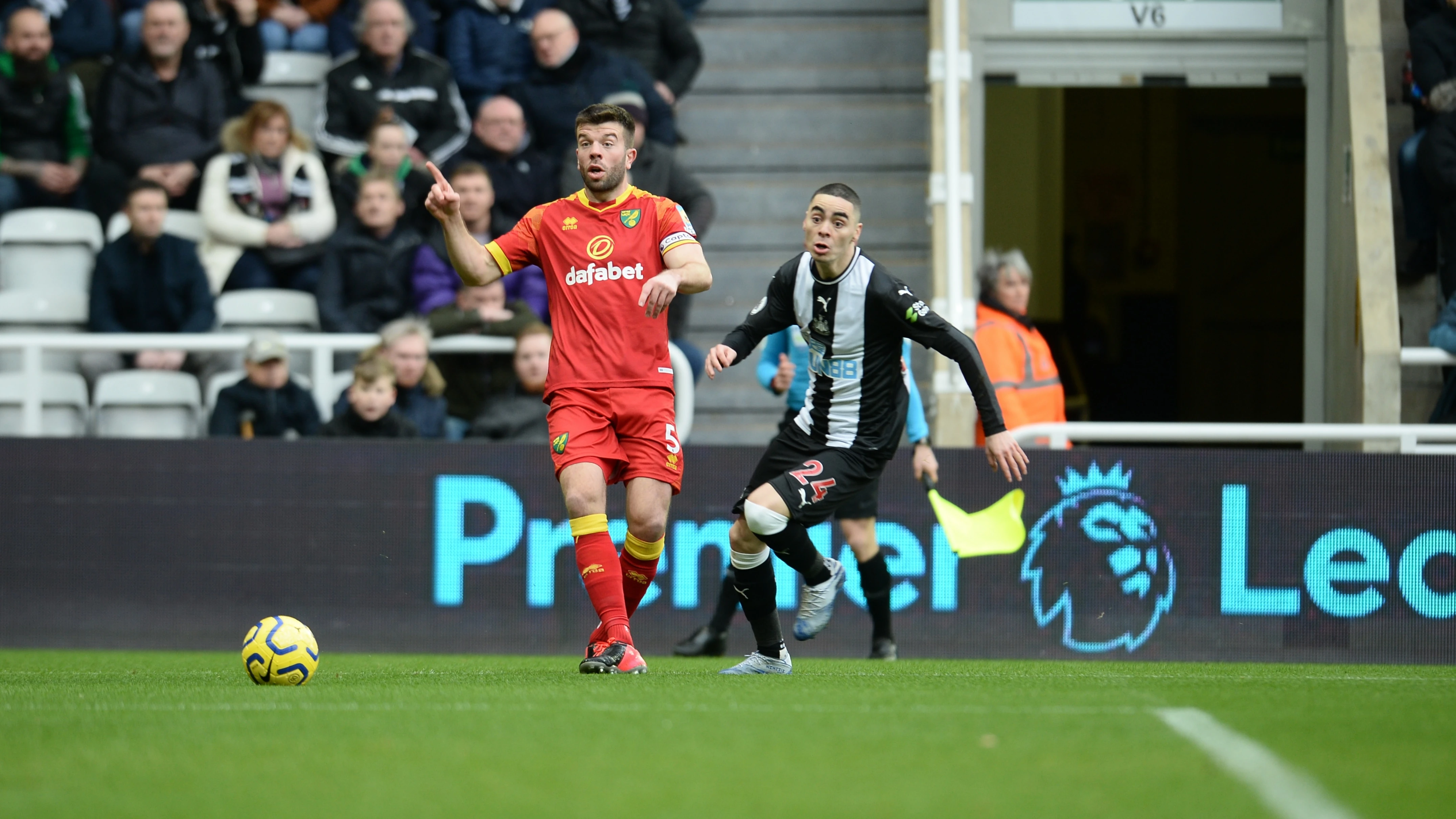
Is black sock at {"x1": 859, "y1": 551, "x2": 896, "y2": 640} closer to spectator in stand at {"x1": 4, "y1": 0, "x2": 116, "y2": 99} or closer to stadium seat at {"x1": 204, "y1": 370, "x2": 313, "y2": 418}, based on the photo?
stadium seat at {"x1": 204, "y1": 370, "x2": 313, "y2": 418}

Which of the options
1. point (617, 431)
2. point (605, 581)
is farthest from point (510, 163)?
point (605, 581)

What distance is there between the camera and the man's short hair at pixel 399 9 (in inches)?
451

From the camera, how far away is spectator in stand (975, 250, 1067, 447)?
9.75m

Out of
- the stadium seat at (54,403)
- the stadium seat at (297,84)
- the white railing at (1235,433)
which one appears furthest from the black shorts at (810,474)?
the stadium seat at (297,84)

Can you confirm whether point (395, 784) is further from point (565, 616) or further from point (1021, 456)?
point (565, 616)

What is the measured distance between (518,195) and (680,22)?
6.07 ft

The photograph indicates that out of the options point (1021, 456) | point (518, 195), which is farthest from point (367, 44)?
point (1021, 456)

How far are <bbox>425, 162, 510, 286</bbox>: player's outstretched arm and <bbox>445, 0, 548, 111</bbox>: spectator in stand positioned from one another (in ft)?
17.7

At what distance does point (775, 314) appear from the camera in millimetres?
6855

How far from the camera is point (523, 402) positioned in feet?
32.3

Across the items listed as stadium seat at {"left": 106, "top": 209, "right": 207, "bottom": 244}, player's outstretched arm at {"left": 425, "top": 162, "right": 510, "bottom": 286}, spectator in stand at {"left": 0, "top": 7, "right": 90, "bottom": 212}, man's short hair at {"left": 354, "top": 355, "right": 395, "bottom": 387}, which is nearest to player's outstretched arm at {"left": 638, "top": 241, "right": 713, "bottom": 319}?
player's outstretched arm at {"left": 425, "top": 162, "right": 510, "bottom": 286}

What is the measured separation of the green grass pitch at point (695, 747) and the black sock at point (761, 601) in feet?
0.88

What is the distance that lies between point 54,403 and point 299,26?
12.0 feet

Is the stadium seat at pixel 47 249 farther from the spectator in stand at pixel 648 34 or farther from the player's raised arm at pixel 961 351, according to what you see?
the player's raised arm at pixel 961 351
